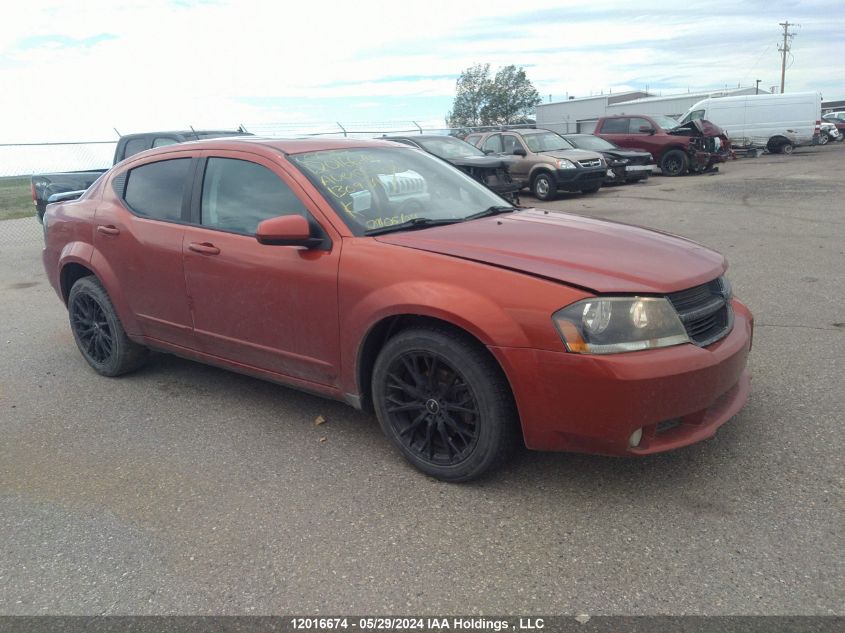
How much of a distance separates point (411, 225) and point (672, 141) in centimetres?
1941

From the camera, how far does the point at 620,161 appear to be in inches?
736

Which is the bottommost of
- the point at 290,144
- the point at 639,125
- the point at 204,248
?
the point at 204,248

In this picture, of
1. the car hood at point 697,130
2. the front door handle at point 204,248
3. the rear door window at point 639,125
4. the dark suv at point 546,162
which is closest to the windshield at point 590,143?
the dark suv at point 546,162

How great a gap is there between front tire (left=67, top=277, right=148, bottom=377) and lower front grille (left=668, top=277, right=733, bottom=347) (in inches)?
142

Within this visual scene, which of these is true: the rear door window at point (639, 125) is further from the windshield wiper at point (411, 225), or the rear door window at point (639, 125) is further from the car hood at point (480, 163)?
the windshield wiper at point (411, 225)

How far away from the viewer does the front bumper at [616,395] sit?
2857 mm

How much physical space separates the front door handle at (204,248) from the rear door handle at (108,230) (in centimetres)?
83

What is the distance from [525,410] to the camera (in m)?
3.04

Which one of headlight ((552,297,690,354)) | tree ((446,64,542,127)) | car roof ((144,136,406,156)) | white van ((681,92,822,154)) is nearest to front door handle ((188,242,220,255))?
car roof ((144,136,406,156))

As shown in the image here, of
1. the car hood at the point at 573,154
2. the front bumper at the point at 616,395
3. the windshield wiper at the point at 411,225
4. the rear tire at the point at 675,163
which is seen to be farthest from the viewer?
the rear tire at the point at 675,163

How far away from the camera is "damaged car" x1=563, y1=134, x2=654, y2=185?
18578 mm

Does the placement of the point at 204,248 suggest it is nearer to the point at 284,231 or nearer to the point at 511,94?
the point at 284,231

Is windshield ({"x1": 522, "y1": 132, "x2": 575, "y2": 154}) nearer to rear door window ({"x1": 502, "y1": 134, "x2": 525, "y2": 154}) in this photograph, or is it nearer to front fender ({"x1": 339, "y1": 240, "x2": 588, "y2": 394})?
rear door window ({"x1": 502, "y1": 134, "x2": 525, "y2": 154})

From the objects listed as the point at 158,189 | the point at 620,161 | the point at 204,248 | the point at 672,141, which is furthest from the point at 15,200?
the point at 204,248
